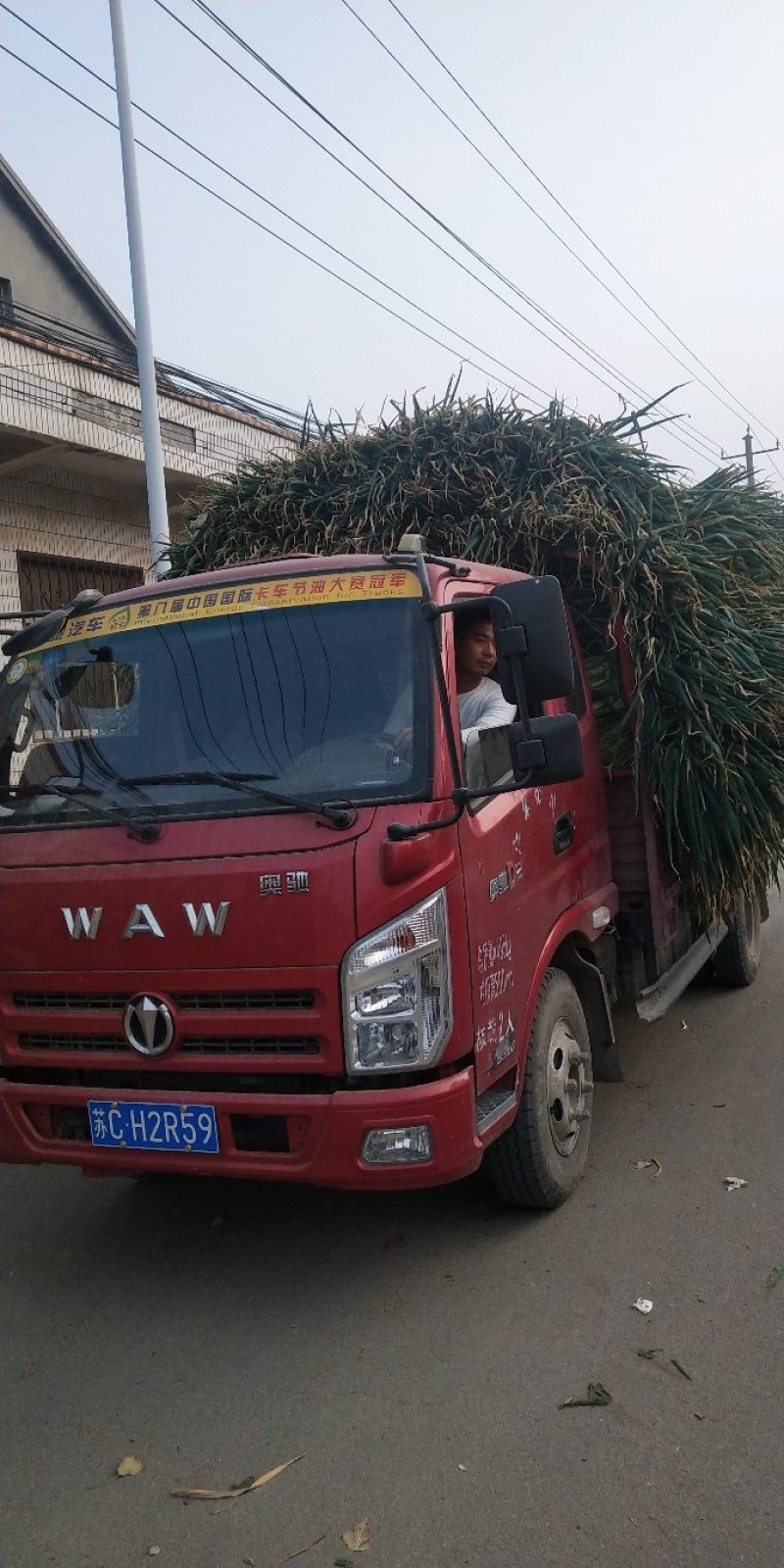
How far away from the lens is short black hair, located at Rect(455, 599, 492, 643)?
11.4 feet

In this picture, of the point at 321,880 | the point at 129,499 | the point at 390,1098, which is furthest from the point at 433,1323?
the point at 129,499

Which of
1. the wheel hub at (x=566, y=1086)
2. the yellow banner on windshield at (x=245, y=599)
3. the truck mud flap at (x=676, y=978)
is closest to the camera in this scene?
the yellow banner on windshield at (x=245, y=599)

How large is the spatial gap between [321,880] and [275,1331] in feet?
4.14

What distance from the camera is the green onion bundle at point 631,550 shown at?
14.7ft

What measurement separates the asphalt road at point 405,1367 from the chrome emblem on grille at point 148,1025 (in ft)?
2.62

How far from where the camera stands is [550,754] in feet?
10.5

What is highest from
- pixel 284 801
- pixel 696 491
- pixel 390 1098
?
pixel 696 491

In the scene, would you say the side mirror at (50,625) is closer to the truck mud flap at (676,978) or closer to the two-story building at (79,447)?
the truck mud flap at (676,978)

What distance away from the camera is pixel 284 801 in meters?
3.04

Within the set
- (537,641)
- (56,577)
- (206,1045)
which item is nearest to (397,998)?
(206,1045)

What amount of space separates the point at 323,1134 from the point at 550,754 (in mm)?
1161

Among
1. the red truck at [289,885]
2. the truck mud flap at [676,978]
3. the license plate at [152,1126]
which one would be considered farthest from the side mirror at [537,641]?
the truck mud flap at [676,978]

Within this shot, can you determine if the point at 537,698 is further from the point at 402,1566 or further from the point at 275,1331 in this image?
the point at 402,1566

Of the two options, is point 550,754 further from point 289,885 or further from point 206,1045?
point 206,1045
